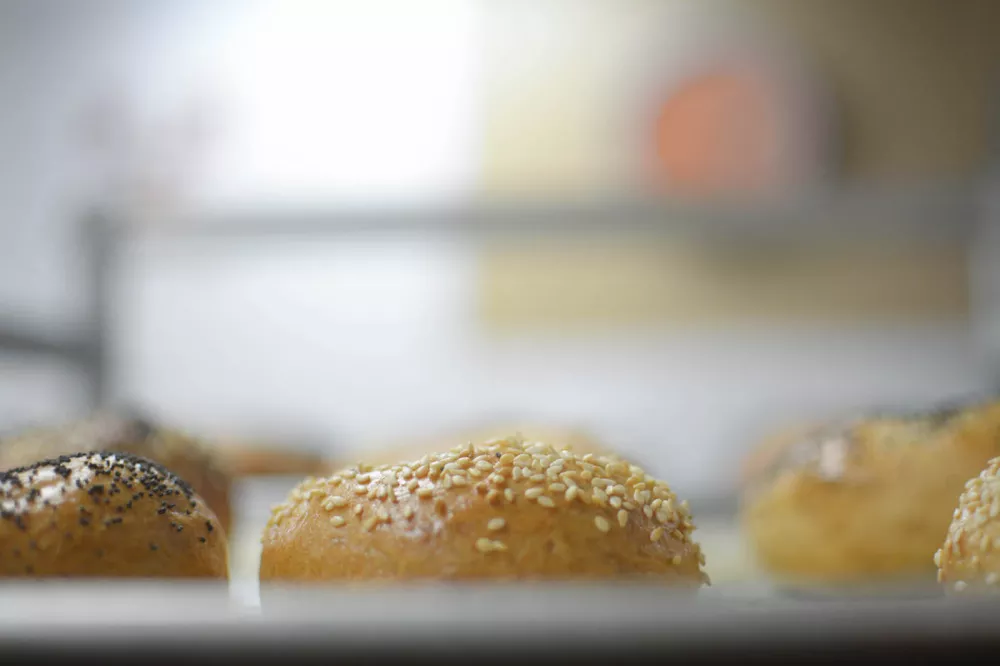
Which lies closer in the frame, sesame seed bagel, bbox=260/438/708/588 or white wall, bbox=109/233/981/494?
sesame seed bagel, bbox=260/438/708/588

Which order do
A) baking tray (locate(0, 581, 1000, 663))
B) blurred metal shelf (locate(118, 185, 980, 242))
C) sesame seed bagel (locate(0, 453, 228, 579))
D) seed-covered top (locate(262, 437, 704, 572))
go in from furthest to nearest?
blurred metal shelf (locate(118, 185, 980, 242))
seed-covered top (locate(262, 437, 704, 572))
sesame seed bagel (locate(0, 453, 228, 579))
baking tray (locate(0, 581, 1000, 663))

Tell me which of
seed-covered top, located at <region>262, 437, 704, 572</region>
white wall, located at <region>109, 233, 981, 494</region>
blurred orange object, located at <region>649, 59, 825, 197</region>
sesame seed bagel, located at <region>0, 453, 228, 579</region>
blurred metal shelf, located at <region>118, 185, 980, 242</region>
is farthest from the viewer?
white wall, located at <region>109, 233, 981, 494</region>

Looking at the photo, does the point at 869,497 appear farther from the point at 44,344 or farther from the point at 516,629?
the point at 44,344

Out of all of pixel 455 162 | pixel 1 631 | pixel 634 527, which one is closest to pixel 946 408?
pixel 634 527

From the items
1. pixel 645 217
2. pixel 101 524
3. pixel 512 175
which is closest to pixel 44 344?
pixel 101 524

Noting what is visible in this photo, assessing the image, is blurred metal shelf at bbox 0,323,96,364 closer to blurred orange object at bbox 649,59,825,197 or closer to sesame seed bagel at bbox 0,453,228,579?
sesame seed bagel at bbox 0,453,228,579

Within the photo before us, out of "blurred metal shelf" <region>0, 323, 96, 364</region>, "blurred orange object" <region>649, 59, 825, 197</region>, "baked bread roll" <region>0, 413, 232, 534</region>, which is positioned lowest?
"baked bread roll" <region>0, 413, 232, 534</region>

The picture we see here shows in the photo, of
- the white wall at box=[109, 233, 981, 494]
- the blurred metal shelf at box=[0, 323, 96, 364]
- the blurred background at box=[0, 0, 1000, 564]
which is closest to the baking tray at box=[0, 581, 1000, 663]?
the blurred metal shelf at box=[0, 323, 96, 364]

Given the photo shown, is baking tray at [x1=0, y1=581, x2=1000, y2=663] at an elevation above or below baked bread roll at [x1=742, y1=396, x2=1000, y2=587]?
below
